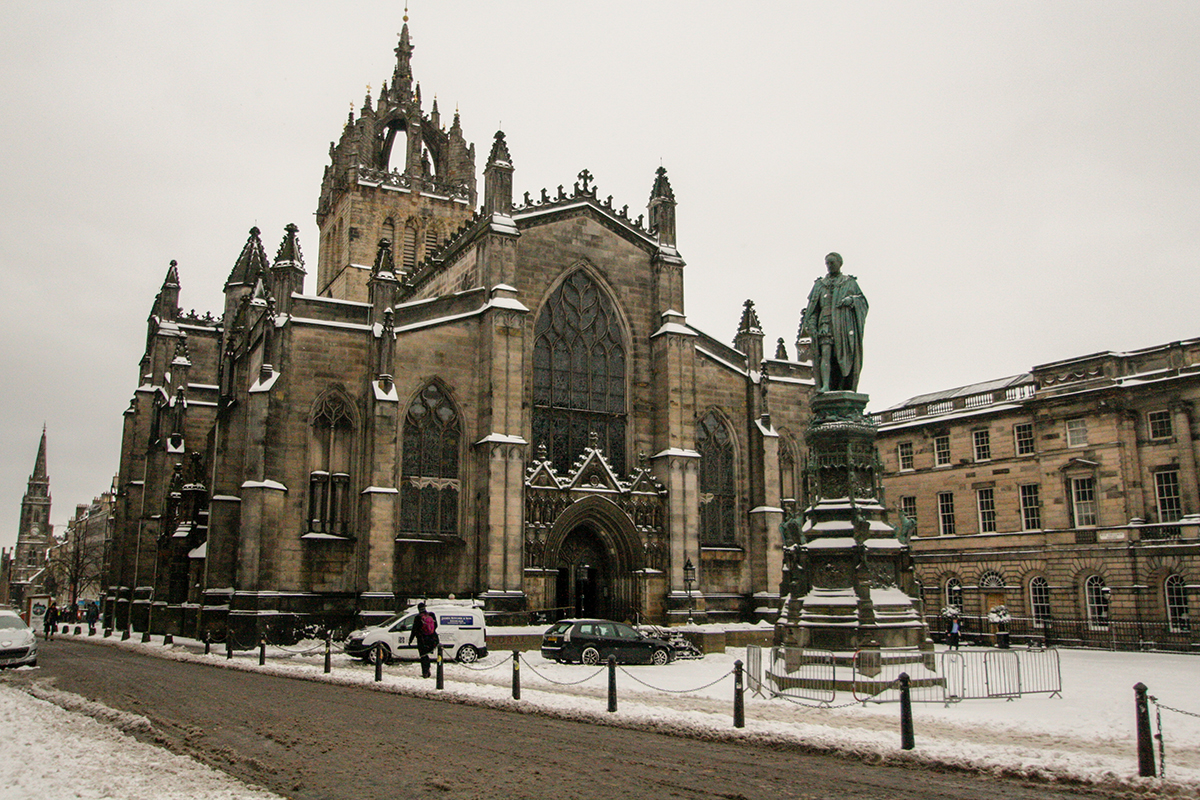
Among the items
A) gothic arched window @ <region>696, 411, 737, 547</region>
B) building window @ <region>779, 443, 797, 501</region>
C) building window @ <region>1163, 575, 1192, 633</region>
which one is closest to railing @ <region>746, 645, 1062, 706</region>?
gothic arched window @ <region>696, 411, 737, 547</region>

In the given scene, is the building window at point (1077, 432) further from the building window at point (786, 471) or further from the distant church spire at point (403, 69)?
the distant church spire at point (403, 69)

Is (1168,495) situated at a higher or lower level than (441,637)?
higher

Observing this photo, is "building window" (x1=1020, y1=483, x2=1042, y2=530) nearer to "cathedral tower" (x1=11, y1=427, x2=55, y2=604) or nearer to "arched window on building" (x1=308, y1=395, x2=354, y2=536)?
"arched window on building" (x1=308, y1=395, x2=354, y2=536)

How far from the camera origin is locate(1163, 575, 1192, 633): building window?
3506 cm

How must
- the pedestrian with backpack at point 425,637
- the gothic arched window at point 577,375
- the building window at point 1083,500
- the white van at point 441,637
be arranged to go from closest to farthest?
the pedestrian with backpack at point 425,637 → the white van at point 441,637 → the gothic arched window at point 577,375 → the building window at point 1083,500

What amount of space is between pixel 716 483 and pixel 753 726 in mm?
23010

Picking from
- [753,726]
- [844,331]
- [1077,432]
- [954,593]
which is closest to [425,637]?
[753,726]

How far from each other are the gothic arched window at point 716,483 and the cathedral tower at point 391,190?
814 inches

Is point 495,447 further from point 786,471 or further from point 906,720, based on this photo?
point 906,720

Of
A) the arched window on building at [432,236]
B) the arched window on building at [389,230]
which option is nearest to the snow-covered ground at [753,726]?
the arched window on building at [389,230]

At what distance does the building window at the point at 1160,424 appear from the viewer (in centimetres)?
3697

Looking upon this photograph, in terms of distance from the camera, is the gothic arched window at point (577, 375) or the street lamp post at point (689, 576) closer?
the street lamp post at point (689, 576)

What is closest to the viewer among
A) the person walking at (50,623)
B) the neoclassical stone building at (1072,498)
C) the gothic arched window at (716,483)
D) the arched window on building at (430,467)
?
the arched window on building at (430,467)

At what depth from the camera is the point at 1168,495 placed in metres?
36.8
